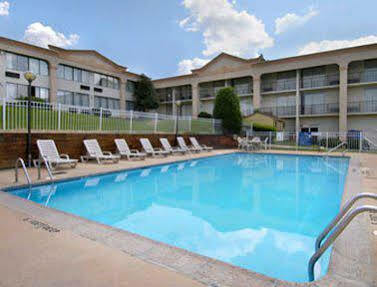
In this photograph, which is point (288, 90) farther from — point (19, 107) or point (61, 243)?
point (61, 243)

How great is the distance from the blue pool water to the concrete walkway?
1325 mm

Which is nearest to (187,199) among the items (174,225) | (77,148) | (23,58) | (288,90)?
(174,225)

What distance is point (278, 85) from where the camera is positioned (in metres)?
28.3

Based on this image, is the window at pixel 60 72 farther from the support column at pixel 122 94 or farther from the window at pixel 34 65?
the support column at pixel 122 94

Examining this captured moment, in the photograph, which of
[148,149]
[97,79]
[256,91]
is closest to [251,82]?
[256,91]

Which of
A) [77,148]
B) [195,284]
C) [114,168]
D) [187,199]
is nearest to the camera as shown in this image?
[195,284]

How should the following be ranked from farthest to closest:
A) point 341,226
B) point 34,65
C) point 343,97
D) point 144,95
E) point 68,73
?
point 144,95 → point 68,73 → point 343,97 → point 34,65 → point 341,226

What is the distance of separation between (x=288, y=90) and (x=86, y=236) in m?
27.7

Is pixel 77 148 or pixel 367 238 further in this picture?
pixel 77 148

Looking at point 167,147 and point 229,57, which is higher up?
point 229,57

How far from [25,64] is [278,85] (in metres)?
25.4

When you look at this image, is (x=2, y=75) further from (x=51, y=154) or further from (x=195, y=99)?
(x=195, y=99)

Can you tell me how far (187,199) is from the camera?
639 centimetres

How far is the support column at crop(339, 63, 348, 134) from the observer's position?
23.3 meters
